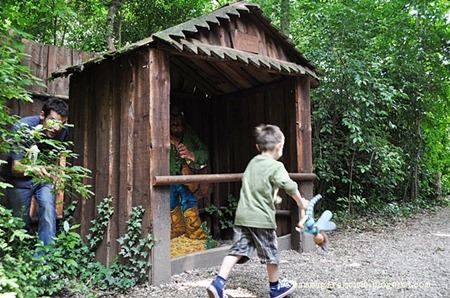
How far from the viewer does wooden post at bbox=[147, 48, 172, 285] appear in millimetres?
3688

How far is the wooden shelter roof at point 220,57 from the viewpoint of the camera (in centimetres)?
392

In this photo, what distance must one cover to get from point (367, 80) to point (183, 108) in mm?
3107

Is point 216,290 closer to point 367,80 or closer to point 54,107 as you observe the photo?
point 54,107

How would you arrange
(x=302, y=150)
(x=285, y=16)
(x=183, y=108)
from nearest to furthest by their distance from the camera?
1. (x=302, y=150)
2. (x=183, y=108)
3. (x=285, y=16)

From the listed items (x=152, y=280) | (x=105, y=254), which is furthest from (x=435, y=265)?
A: (x=105, y=254)

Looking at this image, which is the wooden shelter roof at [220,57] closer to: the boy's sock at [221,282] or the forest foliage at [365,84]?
the forest foliage at [365,84]

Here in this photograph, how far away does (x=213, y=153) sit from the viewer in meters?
6.48

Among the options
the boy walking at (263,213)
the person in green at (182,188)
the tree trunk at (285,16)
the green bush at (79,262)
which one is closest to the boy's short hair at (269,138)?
the boy walking at (263,213)

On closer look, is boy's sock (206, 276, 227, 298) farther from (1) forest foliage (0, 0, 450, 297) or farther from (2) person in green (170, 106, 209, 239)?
(2) person in green (170, 106, 209, 239)

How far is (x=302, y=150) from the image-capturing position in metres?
5.29

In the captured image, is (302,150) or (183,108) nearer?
(302,150)

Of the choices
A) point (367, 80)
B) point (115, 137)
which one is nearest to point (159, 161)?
point (115, 137)

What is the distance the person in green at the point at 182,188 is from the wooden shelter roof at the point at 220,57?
2.46 feet

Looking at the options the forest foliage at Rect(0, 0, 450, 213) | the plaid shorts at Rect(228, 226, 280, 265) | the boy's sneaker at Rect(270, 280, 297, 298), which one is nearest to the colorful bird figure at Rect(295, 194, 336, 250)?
the plaid shorts at Rect(228, 226, 280, 265)
